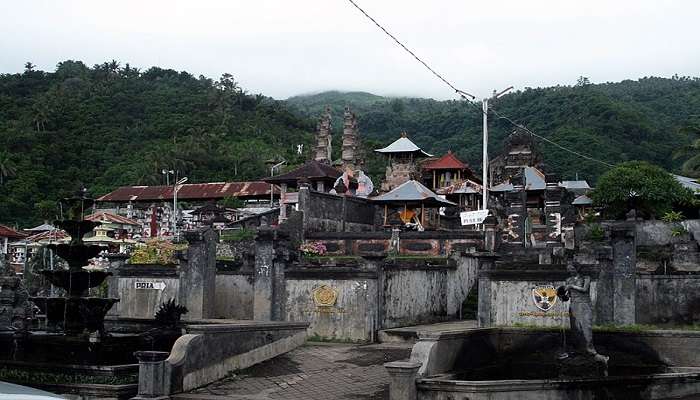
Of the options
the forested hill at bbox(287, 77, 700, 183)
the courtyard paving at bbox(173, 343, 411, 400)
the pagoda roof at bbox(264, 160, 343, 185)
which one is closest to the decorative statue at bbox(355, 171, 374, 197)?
the pagoda roof at bbox(264, 160, 343, 185)

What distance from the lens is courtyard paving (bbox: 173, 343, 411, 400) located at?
14.2m

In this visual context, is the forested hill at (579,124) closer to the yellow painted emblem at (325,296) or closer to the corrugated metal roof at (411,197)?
the corrugated metal roof at (411,197)

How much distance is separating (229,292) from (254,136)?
76915 millimetres

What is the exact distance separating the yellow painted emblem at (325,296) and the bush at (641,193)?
2303 cm

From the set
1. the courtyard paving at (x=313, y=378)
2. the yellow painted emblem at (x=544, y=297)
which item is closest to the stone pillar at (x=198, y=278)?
the courtyard paving at (x=313, y=378)

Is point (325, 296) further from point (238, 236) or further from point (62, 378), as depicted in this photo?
point (238, 236)

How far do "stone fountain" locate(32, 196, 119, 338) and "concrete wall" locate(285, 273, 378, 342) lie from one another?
5939mm

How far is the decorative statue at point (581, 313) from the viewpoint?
1409 centimetres

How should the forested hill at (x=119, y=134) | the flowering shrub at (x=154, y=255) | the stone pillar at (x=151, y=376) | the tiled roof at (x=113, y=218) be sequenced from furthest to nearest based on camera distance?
the forested hill at (x=119, y=134), the tiled roof at (x=113, y=218), the flowering shrub at (x=154, y=255), the stone pillar at (x=151, y=376)

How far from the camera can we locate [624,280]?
1920 cm

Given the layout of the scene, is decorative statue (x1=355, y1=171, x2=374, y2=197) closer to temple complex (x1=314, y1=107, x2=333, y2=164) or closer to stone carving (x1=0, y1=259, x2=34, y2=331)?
temple complex (x1=314, y1=107, x2=333, y2=164)

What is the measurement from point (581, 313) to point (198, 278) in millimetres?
11944

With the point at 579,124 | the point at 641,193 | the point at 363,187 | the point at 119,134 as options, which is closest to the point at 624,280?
the point at 641,193

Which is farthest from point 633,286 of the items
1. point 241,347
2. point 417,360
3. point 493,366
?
point 241,347
